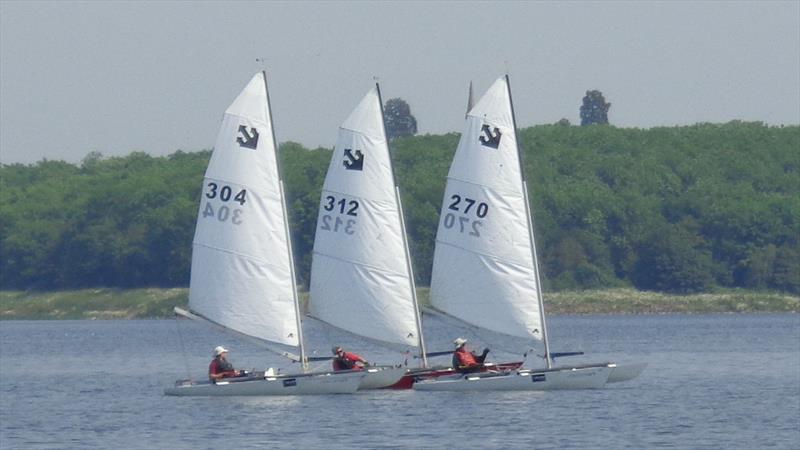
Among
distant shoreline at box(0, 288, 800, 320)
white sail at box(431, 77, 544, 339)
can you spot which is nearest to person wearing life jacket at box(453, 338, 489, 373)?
white sail at box(431, 77, 544, 339)

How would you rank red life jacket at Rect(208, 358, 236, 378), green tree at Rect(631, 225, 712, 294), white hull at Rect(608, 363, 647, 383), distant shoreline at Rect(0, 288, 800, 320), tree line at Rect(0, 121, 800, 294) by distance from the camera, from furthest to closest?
tree line at Rect(0, 121, 800, 294), green tree at Rect(631, 225, 712, 294), distant shoreline at Rect(0, 288, 800, 320), white hull at Rect(608, 363, 647, 383), red life jacket at Rect(208, 358, 236, 378)

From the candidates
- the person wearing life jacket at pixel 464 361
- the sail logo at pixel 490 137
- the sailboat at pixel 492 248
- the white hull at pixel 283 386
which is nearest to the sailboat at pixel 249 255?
the white hull at pixel 283 386

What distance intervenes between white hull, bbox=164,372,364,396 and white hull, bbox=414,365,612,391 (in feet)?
7.20

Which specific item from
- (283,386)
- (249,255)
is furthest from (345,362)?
(249,255)

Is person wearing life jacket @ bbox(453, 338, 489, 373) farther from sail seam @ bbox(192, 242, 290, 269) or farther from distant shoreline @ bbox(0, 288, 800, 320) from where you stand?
distant shoreline @ bbox(0, 288, 800, 320)

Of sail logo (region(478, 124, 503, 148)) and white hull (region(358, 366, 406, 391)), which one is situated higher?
sail logo (region(478, 124, 503, 148))

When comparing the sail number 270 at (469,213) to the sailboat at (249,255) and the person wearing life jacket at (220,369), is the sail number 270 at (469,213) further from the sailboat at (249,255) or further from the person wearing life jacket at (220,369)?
the person wearing life jacket at (220,369)

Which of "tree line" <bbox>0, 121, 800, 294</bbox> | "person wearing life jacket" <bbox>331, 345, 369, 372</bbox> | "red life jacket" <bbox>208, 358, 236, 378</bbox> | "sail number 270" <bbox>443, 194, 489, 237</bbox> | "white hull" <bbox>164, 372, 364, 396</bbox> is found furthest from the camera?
"tree line" <bbox>0, 121, 800, 294</bbox>

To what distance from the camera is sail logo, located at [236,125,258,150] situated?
48031 millimetres

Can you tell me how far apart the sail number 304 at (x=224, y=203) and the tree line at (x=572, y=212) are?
82827 millimetres

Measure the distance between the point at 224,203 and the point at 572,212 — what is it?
95688 mm

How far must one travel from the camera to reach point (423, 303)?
400ft

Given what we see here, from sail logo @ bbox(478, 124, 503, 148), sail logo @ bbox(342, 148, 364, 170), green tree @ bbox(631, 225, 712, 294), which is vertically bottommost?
green tree @ bbox(631, 225, 712, 294)

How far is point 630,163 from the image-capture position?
157875 mm
